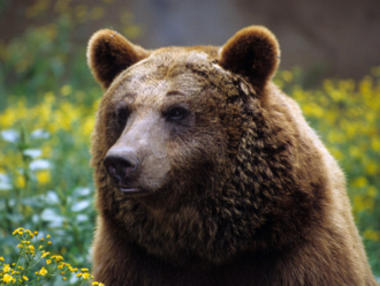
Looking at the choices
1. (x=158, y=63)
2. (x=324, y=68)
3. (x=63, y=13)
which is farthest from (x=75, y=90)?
(x=158, y=63)

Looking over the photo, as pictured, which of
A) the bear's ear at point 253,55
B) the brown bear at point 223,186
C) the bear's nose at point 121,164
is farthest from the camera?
the bear's ear at point 253,55

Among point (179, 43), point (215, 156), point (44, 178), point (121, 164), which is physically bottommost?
point (121, 164)

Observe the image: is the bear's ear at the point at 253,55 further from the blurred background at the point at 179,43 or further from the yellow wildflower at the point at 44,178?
the yellow wildflower at the point at 44,178

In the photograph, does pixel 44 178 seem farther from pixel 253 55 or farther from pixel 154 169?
pixel 253 55

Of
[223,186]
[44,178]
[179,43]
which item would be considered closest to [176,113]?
[223,186]

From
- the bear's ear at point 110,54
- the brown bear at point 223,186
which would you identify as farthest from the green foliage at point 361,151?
the bear's ear at point 110,54

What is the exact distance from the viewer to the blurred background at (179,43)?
17.9 feet

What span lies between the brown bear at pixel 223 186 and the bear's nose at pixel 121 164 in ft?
0.23

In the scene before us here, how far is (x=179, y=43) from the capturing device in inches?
448

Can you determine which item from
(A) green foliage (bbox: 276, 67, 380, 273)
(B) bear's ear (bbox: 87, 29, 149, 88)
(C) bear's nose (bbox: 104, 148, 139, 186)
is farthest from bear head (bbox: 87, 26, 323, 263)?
(A) green foliage (bbox: 276, 67, 380, 273)

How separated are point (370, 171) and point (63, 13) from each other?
7624mm

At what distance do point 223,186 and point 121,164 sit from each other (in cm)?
61

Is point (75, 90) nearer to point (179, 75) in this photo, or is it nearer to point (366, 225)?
point (366, 225)

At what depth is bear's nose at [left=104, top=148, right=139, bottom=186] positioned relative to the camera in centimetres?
229
